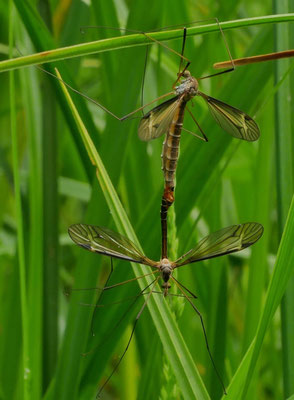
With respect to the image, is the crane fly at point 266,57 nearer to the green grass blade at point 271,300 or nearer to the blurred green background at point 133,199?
the blurred green background at point 133,199

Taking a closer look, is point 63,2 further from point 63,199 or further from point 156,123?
point 156,123

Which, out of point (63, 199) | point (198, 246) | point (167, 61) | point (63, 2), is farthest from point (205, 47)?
point (63, 199)

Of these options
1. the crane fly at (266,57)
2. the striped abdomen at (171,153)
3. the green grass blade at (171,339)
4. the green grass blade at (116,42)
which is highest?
the crane fly at (266,57)

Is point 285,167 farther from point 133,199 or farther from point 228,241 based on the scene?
point 133,199

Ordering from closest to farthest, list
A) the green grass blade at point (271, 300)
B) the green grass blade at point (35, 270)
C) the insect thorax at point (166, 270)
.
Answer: the green grass blade at point (271, 300) → the insect thorax at point (166, 270) → the green grass blade at point (35, 270)

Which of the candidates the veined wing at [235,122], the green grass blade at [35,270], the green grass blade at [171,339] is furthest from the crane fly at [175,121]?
the green grass blade at [35,270]

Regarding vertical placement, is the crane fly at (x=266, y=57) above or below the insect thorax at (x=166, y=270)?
above
